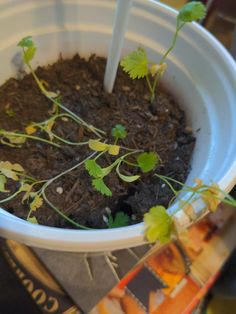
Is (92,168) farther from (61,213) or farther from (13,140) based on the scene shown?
(13,140)

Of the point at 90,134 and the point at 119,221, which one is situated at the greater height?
the point at 90,134

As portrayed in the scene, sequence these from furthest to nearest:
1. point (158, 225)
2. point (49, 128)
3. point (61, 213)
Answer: point (49, 128) < point (61, 213) < point (158, 225)

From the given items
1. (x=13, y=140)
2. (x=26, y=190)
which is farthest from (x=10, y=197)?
(x=13, y=140)

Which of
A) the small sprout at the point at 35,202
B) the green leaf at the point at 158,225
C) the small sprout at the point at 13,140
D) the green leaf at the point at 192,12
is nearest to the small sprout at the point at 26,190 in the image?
the small sprout at the point at 35,202

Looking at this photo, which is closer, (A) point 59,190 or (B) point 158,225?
(B) point 158,225

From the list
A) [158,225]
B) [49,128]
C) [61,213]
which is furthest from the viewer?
[49,128]

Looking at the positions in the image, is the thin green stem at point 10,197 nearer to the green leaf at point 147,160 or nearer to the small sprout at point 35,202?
the small sprout at point 35,202

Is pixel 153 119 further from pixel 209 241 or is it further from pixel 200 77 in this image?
pixel 209 241
